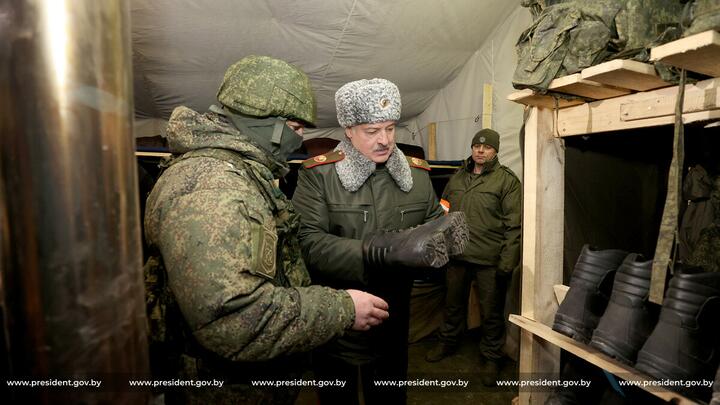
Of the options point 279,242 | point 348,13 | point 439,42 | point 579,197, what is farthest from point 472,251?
point 279,242

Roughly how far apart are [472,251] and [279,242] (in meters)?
2.70

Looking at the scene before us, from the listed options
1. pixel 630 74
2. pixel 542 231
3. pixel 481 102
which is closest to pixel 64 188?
pixel 630 74

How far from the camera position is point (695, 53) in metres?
1.06

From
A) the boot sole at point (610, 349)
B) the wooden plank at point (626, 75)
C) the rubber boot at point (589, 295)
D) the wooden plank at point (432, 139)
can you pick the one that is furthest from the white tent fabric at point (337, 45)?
the boot sole at point (610, 349)

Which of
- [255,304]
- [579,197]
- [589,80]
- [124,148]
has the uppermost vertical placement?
[589,80]

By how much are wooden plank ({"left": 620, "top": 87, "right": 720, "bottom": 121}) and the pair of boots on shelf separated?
0.53m

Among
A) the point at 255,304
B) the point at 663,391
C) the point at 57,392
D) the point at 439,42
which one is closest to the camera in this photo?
the point at 57,392

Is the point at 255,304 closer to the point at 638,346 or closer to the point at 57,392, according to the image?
the point at 57,392

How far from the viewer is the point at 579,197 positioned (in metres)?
1.94

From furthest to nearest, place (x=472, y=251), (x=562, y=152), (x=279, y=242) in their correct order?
(x=472, y=251) < (x=562, y=152) < (x=279, y=242)

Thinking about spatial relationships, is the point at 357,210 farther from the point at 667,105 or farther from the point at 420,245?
the point at 667,105

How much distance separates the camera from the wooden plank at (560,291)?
1817 millimetres

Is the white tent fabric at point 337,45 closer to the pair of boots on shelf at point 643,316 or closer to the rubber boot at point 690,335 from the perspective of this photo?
the pair of boots on shelf at point 643,316

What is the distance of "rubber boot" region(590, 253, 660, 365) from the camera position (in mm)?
1306
